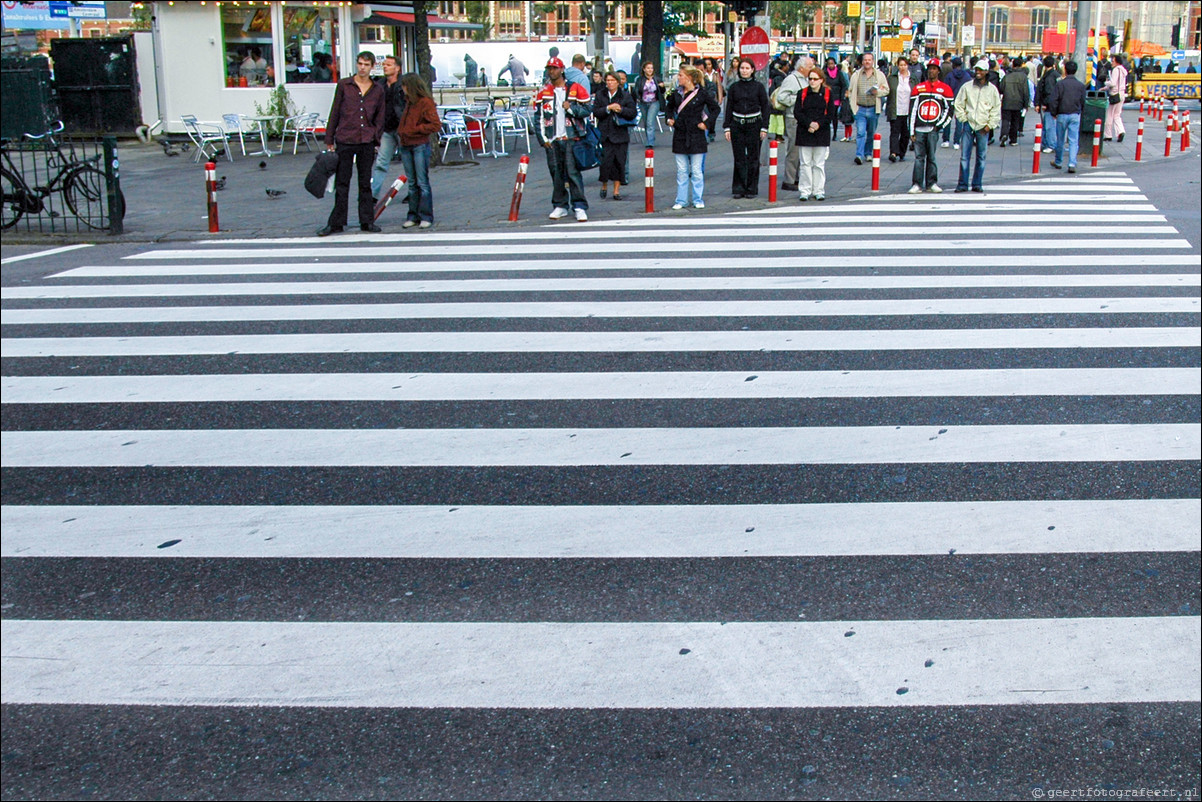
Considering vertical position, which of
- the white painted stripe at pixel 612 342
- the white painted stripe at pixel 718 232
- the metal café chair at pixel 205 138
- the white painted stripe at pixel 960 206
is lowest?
the white painted stripe at pixel 612 342

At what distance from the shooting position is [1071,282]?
10797 millimetres

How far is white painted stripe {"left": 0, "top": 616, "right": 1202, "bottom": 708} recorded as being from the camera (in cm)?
392

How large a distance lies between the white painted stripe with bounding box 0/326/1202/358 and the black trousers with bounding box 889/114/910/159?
46.8 feet

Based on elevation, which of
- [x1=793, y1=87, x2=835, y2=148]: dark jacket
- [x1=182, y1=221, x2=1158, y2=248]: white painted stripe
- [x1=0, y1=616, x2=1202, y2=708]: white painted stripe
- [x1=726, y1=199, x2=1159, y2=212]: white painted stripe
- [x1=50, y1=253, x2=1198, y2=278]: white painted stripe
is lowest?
[x1=0, y1=616, x2=1202, y2=708]: white painted stripe

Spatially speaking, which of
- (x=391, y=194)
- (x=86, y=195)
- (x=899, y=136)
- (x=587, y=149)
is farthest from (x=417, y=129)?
(x=899, y=136)

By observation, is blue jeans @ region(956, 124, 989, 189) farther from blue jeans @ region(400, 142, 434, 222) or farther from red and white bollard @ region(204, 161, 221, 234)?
red and white bollard @ region(204, 161, 221, 234)

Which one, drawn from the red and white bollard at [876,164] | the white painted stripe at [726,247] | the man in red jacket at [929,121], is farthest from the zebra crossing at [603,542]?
the red and white bollard at [876,164]

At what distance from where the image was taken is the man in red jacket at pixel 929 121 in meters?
17.4

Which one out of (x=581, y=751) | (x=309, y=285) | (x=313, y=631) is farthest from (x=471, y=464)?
(x=309, y=285)

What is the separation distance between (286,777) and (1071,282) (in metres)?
9.01

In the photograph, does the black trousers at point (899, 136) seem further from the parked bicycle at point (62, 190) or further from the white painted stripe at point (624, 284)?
the parked bicycle at point (62, 190)

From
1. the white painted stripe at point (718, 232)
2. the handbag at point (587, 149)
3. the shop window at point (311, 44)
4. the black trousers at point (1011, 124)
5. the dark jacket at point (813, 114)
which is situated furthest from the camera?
the shop window at point (311, 44)

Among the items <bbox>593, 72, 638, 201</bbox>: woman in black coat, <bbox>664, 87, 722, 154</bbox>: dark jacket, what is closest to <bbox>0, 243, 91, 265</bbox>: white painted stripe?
<bbox>593, 72, 638, 201</bbox>: woman in black coat

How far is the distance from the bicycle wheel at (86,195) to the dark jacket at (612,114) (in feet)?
21.1
